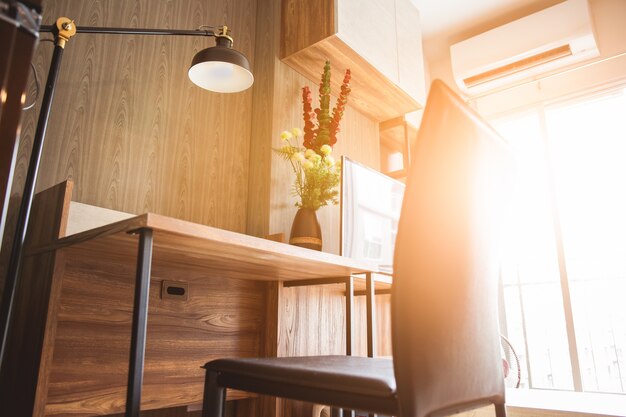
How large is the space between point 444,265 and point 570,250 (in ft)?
9.58

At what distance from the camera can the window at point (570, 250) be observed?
3.00m

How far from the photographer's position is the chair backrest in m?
0.69

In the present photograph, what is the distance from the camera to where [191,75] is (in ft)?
5.48

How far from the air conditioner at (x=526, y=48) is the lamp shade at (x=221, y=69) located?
2.27 meters

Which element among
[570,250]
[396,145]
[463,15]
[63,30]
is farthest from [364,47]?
[570,250]

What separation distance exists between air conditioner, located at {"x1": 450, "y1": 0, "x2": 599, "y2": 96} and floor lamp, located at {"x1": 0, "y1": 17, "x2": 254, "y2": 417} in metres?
2.28

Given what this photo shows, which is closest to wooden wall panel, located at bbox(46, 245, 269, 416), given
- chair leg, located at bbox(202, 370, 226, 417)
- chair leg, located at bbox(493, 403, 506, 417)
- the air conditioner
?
chair leg, located at bbox(202, 370, 226, 417)

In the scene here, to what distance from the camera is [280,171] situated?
222cm

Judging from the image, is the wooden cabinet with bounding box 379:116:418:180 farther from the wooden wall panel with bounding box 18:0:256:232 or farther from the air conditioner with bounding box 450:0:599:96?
the wooden wall panel with bounding box 18:0:256:232

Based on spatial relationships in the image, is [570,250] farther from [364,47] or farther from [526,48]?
[364,47]

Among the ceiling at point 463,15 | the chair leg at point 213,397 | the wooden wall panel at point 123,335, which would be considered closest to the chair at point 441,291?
the chair leg at point 213,397

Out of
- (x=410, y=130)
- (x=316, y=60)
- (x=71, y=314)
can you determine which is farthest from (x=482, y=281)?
(x=410, y=130)

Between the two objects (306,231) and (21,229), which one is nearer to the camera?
(21,229)

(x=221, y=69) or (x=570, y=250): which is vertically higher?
(x=221, y=69)
